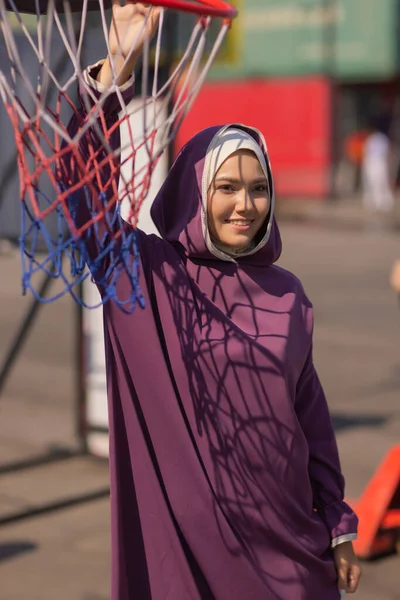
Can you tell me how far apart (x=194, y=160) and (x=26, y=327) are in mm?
3189

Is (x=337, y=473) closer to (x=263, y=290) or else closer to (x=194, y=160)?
(x=263, y=290)

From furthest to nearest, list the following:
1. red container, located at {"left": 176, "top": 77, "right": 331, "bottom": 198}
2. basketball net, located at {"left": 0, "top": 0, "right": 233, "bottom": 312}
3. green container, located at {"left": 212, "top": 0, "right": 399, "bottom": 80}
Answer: green container, located at {"left": 212, "top": 0, "right": 399, "bottom": 80} → red container, located at {"left": 176, "top": 77, "right": 331, "bottom": 198} → basketball net, located at {"left": 0, "top": 0, "right": 233, "bottom": 312}

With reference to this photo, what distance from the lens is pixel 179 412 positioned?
253 cm

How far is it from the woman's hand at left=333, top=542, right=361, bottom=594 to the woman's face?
839 mm

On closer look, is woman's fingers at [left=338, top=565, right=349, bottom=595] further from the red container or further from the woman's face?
the red container

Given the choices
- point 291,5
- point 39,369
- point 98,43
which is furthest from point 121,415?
point 291,5

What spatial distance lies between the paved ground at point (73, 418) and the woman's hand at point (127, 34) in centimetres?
258

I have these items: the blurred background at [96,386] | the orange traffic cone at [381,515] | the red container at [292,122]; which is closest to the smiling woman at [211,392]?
the blurred background at [96,386]

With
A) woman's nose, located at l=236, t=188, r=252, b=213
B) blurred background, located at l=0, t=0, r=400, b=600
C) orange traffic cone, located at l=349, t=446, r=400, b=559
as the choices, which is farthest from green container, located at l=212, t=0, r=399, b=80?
woman's nose, located at l=236, t=188, r=252, b=213

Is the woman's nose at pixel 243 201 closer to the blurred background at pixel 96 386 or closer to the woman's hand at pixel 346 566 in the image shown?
the blurred background at pixel 96 386

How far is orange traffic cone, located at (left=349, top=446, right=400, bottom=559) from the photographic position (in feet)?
15.5

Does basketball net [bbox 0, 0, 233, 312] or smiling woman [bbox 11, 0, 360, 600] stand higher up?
basketball net [bbox 0, 0, 233, 312]

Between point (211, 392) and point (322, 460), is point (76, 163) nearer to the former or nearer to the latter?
point (211, 392)

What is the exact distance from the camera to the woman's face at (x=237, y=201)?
2516 millimetres
